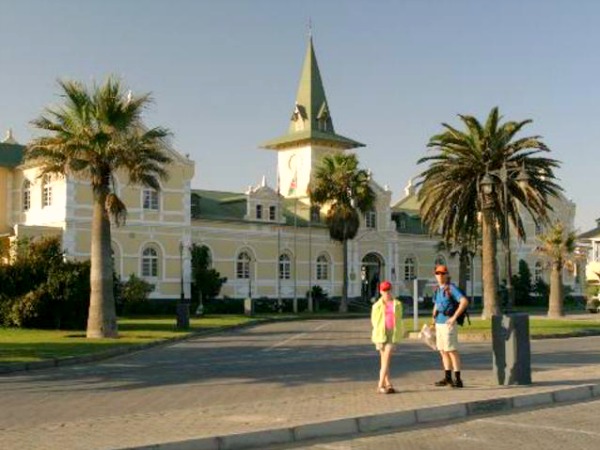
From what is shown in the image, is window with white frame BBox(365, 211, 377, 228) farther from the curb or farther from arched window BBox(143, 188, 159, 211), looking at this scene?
the curb

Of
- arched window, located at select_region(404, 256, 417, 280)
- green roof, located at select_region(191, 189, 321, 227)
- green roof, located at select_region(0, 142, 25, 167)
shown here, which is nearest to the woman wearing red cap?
green roof, located at select_region(191, 189, 321, 227)

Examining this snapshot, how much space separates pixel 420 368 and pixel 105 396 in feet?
23.5

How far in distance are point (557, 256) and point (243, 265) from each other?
77.8ft

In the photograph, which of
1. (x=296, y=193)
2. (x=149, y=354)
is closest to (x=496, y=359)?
(x=149, y=354)

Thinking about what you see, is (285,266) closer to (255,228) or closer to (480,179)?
(255,228)

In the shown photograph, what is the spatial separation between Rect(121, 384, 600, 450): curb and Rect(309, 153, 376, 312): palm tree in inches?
1844

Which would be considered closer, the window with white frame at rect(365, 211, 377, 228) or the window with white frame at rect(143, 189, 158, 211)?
the window with white frame at rect(143, 189, 158, 211)

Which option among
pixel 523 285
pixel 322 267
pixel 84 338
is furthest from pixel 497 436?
pixel 523 285

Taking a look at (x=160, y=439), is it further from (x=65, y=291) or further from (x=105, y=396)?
(x=65, y=291)

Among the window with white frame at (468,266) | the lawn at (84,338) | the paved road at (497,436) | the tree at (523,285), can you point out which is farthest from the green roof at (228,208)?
the paved road at (497,436)

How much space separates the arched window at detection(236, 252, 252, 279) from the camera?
61344mm

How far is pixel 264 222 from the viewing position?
6303cm

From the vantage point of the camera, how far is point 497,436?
1010 cm

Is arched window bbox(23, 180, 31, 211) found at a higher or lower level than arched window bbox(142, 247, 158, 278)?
higher
